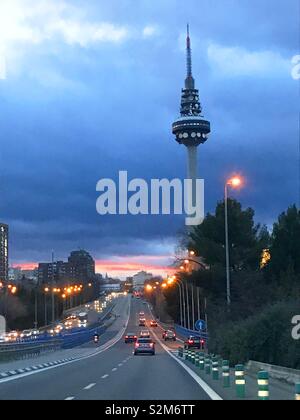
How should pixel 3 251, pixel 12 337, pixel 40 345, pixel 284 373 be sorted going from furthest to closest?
1. pixel 3 251
2. pixel 12 337
3. pixel 40 345
4. pixel 284 373

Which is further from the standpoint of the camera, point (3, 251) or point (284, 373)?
point (3, 251)

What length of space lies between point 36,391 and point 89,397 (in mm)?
3104

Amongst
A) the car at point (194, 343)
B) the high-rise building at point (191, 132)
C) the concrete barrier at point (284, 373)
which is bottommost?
the car at point (194, 343)

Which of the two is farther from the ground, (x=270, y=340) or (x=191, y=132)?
(x=191, y=132)

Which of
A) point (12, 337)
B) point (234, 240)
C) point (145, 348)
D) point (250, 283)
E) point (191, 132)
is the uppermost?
point (191, 132)

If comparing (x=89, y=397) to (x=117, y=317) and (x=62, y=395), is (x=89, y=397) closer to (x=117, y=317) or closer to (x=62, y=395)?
(x=62, y=395)

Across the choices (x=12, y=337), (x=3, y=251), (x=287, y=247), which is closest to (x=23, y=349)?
(x=12, y=337)

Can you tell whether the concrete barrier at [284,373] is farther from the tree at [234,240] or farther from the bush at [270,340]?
the tree at [234,240]

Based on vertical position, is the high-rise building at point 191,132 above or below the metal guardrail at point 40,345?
above

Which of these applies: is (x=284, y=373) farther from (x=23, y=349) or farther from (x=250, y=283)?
(x=23, y=349)

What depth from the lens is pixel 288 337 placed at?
97.5 ft

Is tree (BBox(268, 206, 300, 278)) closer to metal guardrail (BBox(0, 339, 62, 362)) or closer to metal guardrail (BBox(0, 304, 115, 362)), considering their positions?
metal guardrail (BBox(0, 339, 62, 362))

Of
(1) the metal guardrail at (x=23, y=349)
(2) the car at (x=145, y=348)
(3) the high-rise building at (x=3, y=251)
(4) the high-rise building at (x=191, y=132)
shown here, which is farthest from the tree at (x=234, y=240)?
(4) the high-rise building at (x=191, y=132)
